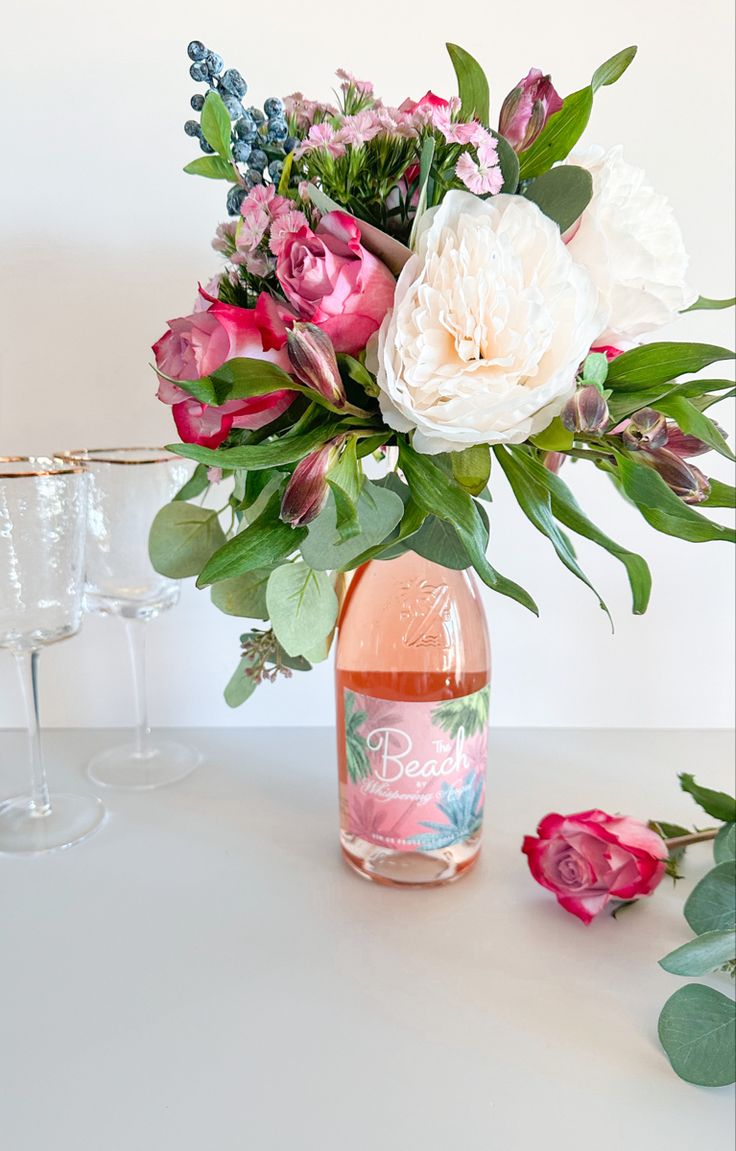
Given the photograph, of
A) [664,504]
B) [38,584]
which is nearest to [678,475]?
[664,504]

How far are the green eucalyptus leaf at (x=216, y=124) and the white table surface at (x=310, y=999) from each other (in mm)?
499

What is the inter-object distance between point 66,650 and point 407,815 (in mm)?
460

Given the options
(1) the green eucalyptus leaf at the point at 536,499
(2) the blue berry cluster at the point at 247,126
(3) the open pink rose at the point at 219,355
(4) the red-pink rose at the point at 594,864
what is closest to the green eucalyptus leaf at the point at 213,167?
(2) the blue berry cluster at the point at 247,126

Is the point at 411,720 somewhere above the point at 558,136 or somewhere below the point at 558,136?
below

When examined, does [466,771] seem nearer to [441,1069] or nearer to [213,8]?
[441,1069]

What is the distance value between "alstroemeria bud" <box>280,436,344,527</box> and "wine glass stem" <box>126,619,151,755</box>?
38 cm

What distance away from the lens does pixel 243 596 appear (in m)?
0.56

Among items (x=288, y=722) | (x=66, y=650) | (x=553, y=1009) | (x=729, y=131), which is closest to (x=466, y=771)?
(x=553, y=1009)

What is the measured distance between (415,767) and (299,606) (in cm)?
14

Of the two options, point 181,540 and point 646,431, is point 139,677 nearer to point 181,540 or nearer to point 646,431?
point 181,540

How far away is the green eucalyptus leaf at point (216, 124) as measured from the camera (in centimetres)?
50

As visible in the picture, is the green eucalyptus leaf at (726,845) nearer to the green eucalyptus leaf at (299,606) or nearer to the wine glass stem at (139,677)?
the green eucalyptus leaf at (299,606)

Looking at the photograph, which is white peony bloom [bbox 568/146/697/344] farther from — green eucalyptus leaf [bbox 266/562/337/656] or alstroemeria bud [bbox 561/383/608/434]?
green eucalyptus leaf [bbox 266/562/337/656]

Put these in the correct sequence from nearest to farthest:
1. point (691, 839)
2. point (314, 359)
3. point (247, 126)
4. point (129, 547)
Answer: point (314, 359)
point (247, 126)
point (691, 839)
point (129, 547)
